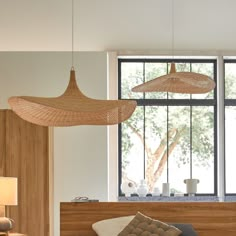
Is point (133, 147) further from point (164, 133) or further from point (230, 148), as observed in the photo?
point (230, 148)

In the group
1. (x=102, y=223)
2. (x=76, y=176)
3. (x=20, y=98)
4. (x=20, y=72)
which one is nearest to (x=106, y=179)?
(x=76, y=176)

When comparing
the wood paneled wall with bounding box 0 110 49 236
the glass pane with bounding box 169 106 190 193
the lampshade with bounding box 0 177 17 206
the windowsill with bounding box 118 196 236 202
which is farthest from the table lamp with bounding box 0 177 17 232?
the glass pane with bounding box 169 106 190 193

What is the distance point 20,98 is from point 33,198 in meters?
3.80

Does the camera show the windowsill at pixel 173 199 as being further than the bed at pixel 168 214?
Yes

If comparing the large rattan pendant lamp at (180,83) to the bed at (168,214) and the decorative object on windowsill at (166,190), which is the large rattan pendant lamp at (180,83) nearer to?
the bed at (168,214)

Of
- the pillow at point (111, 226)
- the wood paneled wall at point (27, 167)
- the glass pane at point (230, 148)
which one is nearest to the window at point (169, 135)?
the glass pane at point (230, 148)

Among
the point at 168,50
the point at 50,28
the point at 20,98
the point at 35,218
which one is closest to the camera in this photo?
the point at 20,98

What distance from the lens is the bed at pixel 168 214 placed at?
18.3 feet

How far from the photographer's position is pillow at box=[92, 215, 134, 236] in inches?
201

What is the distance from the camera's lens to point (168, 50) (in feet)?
28.0

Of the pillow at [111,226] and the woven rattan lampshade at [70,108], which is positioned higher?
the woven rattan lampshade at [70,108]

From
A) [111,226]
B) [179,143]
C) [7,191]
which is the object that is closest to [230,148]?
[179,143]

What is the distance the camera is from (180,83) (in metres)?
4.94

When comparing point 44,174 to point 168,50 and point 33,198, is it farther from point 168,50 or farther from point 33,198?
point 168,50
